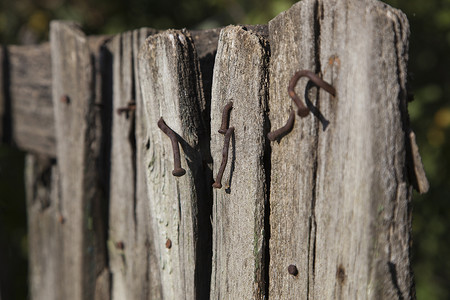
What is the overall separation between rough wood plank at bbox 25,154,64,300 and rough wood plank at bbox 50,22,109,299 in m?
0.23

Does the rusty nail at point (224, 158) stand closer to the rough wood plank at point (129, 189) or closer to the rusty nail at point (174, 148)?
the rusty nail at point (174, 148)

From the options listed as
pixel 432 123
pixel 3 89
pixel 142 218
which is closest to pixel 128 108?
pixel 142 218

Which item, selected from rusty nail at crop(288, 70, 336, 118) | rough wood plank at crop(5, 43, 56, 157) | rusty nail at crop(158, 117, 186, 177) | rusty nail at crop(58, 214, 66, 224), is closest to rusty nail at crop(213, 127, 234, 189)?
rusty nail at crop(158, 117, 186, 177)

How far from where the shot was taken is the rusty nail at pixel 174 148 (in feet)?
4.91

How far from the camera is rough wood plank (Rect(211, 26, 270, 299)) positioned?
146 cm

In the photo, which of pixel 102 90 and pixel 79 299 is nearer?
pixel 102 90

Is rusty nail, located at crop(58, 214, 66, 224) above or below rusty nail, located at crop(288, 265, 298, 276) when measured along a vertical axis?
above

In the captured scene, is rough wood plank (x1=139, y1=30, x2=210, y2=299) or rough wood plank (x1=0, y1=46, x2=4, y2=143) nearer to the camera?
rough wood plank (x1=139, y1=30, x2=210, y2=299)

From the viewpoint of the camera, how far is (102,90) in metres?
2.24

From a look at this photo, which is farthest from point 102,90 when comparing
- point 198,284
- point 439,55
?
point 439,55

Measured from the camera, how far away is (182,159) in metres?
1.65

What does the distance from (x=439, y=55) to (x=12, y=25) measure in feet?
14.3

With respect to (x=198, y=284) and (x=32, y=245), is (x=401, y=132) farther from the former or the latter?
(x=32, y=245)

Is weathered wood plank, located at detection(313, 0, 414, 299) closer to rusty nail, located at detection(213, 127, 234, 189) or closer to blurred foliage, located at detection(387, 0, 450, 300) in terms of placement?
rusty nail, located at detection(213, 127, 234, 189)
